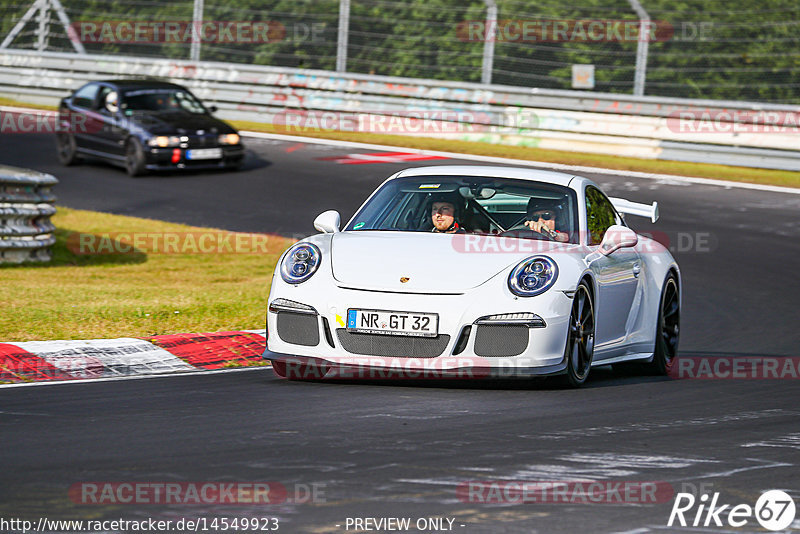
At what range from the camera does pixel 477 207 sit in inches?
329

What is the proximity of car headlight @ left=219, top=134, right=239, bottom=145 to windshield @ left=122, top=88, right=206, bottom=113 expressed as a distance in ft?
3.70

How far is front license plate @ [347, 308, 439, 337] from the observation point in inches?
282

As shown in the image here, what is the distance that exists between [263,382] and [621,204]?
3.38m

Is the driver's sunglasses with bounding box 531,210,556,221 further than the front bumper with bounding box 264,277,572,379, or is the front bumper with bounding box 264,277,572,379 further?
the driver's sunglasses with bounding box 531,210,556,221

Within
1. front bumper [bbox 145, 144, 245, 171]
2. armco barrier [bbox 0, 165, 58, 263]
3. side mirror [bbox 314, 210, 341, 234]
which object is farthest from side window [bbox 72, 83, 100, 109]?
side mirror [bbox 314, 210, 341, 234]

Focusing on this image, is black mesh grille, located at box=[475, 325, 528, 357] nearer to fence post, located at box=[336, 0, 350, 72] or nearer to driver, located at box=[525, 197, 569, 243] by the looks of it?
driver, located at box=[525, 197, 569, 243]

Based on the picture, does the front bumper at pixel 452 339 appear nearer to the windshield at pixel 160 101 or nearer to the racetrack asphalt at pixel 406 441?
the racetrack asphalt at pixel 406 441

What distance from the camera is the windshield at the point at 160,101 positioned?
21.5 m

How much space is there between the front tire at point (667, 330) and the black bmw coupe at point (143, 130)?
12414mm

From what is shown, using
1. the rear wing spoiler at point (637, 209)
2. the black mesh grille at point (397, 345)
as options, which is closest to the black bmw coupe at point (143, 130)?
the rear wing spoiler at point (637, 209)

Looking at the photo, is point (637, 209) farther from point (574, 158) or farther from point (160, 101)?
point (160, 101)

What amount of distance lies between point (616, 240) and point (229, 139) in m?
13.4

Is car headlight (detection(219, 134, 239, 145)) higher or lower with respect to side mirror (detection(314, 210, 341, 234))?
lower

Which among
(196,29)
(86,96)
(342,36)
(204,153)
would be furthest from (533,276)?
(196,29)
